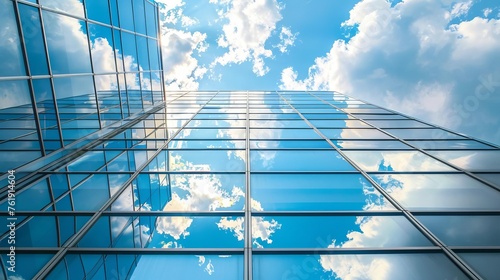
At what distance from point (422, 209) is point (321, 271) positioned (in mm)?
2954

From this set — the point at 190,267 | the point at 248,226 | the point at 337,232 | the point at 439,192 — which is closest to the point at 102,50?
the point at 248,226

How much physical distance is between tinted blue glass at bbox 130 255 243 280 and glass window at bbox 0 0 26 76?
5.84 m

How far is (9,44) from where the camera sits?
700 centimetres

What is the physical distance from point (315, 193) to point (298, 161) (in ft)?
6.65

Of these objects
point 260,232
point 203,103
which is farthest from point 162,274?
point 203,103

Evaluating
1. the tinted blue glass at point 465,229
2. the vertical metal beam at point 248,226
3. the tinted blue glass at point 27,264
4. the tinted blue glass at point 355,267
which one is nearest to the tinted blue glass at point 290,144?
the vertical metal beam at point 248,226

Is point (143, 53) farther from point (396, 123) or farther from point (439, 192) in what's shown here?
point (439, 192)

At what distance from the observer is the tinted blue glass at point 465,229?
5186mm

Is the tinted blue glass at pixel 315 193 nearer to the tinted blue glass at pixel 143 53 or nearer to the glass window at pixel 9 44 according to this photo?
the glass window at pixel 9 44

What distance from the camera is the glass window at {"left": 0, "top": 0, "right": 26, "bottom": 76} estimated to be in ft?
22.4

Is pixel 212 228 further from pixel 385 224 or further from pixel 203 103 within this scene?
pixel 203 103

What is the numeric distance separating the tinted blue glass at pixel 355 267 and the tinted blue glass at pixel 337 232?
0.25 meters

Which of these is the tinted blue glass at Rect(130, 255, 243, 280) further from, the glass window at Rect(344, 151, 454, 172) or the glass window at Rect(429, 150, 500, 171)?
the glass window at Rect(429, 150, 500, 171)

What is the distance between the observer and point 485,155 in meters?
9.37
